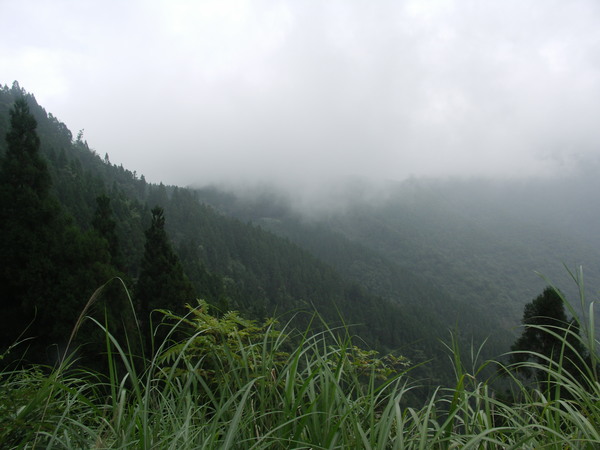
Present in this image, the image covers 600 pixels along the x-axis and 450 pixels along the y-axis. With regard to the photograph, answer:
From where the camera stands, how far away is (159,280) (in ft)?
57.0

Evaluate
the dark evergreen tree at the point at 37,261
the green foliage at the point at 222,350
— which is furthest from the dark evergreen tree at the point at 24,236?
the green foliage at the point at 222,350

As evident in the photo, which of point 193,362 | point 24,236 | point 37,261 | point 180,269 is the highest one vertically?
point 24,236

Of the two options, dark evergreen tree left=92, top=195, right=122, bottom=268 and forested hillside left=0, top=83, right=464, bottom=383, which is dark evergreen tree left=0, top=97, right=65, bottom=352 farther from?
dark evergreen tree left=92, top=195, right=122, bottom=268

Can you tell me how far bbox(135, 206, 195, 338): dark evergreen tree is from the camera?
1669 centimetres

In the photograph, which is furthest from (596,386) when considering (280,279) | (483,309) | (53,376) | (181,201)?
(483,309)

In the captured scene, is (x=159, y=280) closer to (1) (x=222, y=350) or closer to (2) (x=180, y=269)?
(2) (x=180, y=269)

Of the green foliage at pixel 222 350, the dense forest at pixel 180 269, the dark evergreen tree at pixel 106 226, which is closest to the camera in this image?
the green foliage at pixel 222 350

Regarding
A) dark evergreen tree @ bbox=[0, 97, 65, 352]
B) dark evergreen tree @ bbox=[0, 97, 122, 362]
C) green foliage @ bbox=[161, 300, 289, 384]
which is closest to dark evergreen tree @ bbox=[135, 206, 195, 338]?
dark evergreen tree @ bbox=[0, 97, 122, 362]

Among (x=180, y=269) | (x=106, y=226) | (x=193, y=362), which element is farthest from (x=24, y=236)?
(x=193, y=362)

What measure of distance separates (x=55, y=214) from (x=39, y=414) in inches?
564

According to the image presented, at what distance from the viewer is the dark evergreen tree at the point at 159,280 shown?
54.7ft

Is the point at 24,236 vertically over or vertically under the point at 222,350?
under

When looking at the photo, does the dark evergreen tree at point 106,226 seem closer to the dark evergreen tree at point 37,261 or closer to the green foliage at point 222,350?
the dark evergreen tree at point 37,261

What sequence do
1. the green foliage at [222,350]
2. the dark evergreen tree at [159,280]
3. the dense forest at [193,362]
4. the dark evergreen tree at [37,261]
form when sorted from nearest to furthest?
the dense forest at [193,362]
the green foliage at [222,350]
the dark evergreen tree at [37,261]
the dark evergreen tree at [159,280]
